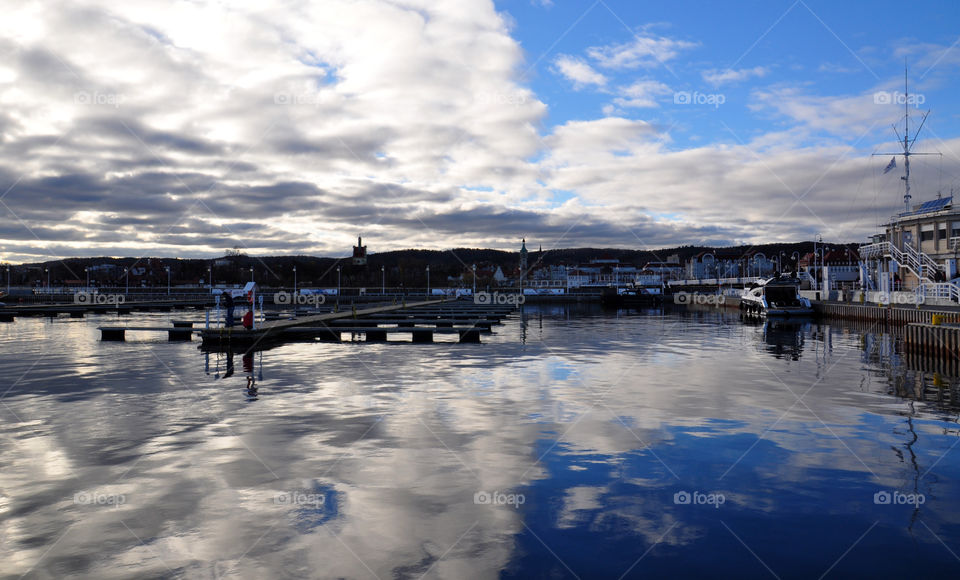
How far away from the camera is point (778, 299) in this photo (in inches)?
2613

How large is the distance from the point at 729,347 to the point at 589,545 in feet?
96.0

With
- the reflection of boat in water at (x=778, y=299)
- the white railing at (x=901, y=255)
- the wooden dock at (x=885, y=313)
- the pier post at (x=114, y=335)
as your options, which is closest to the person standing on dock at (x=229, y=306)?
the pier post at (x=114, y=335)

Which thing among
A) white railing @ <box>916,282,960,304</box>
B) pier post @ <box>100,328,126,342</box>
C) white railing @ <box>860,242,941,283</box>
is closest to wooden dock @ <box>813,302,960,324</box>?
white railing @ <box>916,282,960,304</box>

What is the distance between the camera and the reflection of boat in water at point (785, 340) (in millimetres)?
31450

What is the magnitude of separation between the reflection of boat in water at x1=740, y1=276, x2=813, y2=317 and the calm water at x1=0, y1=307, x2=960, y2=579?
40090 millimetres

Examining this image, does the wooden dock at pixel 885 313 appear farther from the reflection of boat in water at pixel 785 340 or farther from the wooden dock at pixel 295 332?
the wooden dock at pixel 295 332

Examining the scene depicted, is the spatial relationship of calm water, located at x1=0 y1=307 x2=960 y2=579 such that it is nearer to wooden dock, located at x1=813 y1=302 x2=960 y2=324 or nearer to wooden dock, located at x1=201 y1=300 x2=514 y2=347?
wooden dock, located at x1=201 y1=300 x2=514 y2=347

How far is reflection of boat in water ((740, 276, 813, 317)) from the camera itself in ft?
197

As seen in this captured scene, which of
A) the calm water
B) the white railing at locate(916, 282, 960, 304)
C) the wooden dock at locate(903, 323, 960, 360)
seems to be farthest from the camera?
the white railing at locate(916, 282, 960, 304)

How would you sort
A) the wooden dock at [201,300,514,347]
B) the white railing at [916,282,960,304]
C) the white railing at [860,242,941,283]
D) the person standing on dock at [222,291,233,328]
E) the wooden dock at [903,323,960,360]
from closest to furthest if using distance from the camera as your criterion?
1. the wooden dock at [903,323,960,360]
2. the person standing on dock at [222,291,233,328]
3. the wooden dock at [201,300,514,347]
4. the white railing at [916,282,960,304]
5. the white railing at [860,242,941,283]

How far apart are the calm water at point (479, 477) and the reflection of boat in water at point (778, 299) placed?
4009 cm

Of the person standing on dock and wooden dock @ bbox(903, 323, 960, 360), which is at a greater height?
the person standing on dock

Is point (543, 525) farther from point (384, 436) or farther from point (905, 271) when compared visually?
point (905, 271)

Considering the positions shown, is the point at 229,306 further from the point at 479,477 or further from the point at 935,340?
the point at 935,340
